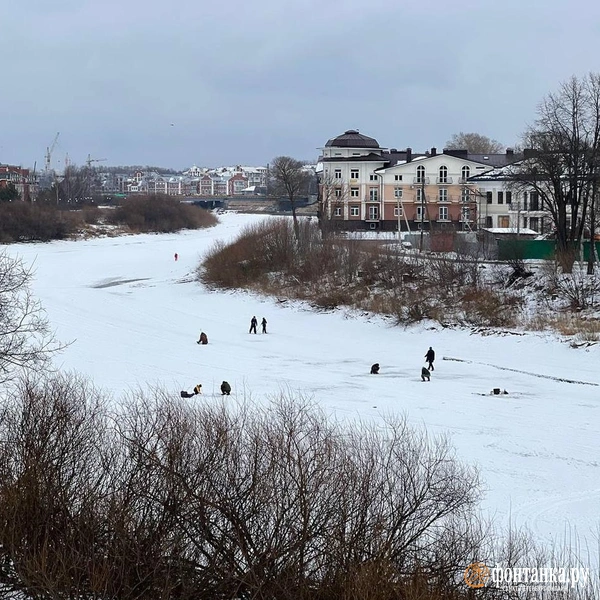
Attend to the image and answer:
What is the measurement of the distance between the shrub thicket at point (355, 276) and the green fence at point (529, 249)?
5.64 feet

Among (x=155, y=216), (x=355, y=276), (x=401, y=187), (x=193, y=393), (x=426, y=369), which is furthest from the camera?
(x=155, y=216)

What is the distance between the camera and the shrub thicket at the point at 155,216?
12444 cm

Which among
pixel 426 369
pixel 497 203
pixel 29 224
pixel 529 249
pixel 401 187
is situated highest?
pixel 401 187

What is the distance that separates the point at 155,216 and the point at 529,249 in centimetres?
8360

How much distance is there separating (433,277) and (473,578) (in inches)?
1547

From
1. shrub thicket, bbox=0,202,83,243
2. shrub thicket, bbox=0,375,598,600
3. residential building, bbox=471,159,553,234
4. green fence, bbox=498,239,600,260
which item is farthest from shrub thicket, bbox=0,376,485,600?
shrub thicket, bbox=0,202,83,243

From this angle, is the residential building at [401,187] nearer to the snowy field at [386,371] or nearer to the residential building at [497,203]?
the residential building at [497,203]

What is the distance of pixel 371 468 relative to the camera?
493 inches

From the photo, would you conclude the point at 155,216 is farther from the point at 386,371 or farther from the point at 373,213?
the point at 386,371

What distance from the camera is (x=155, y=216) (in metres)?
128

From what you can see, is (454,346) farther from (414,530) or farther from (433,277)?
(414,530)

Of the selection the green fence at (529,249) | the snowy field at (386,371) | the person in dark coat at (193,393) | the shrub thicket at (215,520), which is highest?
the green fence at (529,249)

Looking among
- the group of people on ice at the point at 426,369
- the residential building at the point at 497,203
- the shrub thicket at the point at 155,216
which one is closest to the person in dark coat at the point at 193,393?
the group of people on ice at the point at 426,369

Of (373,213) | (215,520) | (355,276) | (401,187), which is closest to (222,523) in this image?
(215,520)
